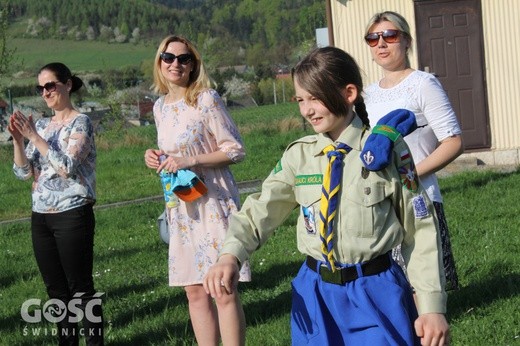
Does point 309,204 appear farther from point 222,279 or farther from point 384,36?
point 384,36

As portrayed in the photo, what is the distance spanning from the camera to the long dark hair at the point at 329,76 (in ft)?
12.0

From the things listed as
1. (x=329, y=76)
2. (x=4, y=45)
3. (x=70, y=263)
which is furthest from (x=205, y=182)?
(x=4, y=45)

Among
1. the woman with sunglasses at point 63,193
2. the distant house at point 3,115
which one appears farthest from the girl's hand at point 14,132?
the distant house at point 3,115

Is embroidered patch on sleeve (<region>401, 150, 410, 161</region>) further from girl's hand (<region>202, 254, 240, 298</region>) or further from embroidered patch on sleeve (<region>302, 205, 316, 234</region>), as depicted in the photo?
girl's hand (<region>202, 254, 240, 298</region>)

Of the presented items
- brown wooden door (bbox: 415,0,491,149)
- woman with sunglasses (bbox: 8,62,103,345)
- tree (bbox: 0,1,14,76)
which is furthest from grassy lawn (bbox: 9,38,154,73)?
woman with sunglasses (bbox: 8,62,103,345)

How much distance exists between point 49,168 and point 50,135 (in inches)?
8.3

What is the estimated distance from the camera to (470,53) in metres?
15.7

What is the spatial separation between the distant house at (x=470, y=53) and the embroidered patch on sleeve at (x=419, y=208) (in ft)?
39.6

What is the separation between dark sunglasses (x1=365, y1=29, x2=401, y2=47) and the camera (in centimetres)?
504

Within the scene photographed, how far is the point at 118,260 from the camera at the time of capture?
10.1m

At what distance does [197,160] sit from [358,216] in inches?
87.6

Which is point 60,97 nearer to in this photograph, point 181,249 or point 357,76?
point 181,249

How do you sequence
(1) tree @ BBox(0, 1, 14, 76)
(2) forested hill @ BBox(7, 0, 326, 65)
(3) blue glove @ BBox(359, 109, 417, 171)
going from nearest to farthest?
1. (3) blue glove @ BBox(359, 109, 417, 171)
2. (1) tree @ BBox(0, 1, 14, 76)
3. (2) forested hill @ BBox(7, 0, 326, 65)

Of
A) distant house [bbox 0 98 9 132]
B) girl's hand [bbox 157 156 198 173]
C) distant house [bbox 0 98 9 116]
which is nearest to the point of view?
girl's hand [bbox 157 156 198 173]
